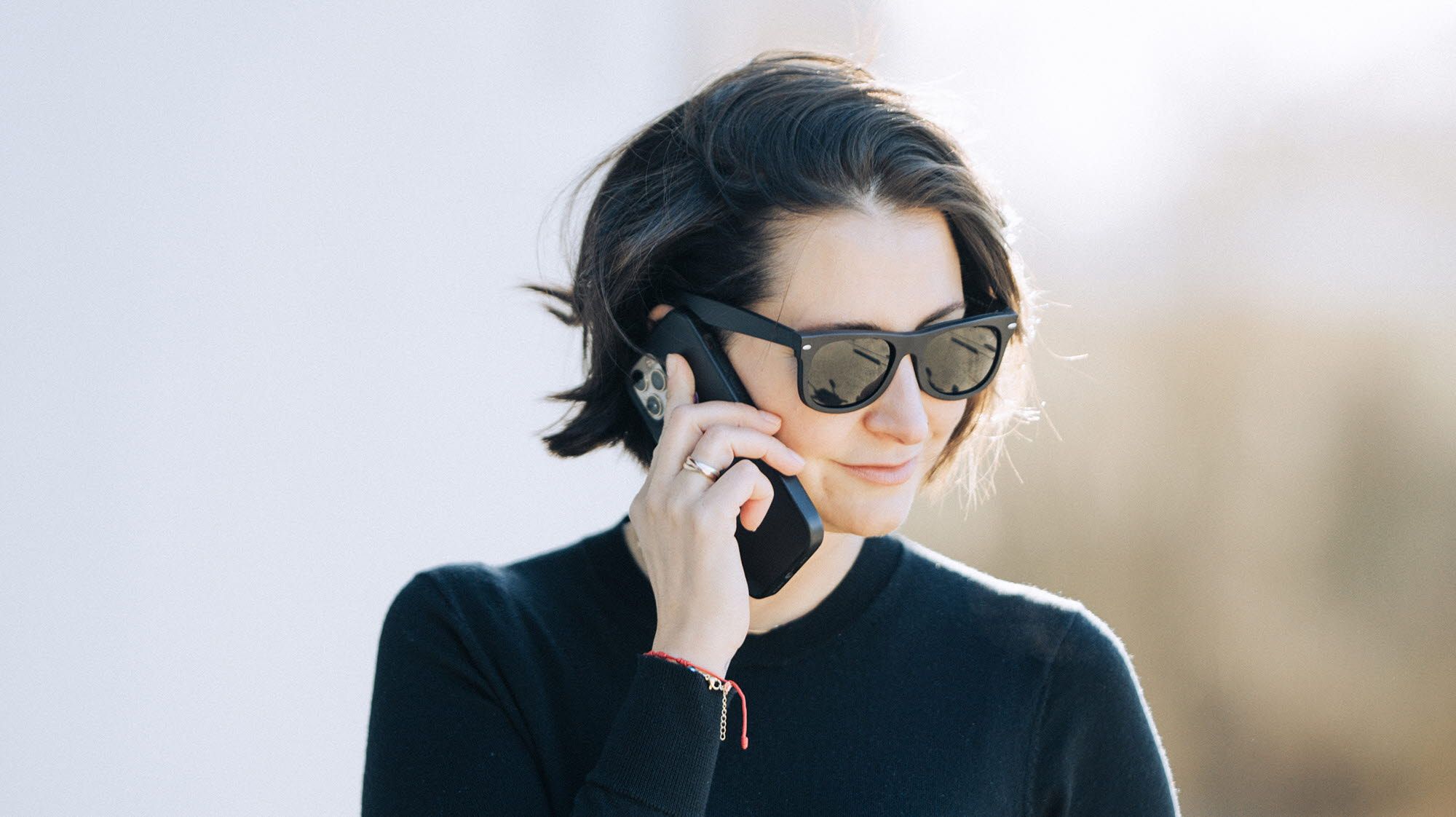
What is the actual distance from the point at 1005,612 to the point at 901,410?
17.7 inches

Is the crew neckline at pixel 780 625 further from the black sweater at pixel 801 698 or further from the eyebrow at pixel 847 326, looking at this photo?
the eyebrow at pixel 847 326

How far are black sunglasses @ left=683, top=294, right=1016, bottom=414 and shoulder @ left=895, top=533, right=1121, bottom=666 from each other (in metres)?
0.37

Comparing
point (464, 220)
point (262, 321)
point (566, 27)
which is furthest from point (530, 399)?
point (566, 27)

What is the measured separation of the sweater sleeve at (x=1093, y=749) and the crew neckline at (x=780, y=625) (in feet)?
1.06

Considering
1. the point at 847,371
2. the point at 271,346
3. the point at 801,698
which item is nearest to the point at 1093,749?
the point at 801,698

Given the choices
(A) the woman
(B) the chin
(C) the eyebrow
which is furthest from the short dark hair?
(B) the chin

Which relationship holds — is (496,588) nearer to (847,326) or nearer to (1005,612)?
(847,326)

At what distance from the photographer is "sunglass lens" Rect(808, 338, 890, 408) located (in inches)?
65.7

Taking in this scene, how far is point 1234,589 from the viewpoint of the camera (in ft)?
25.1

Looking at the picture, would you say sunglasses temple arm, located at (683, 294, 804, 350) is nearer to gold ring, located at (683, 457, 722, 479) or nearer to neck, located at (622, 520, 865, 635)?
gold ring, located at (683, 457, 722, 479)

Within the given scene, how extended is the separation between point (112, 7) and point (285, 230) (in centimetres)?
54

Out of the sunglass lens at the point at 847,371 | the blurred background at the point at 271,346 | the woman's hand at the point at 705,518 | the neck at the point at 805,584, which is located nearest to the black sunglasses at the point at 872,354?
the sunglass lens at the point at 847,371

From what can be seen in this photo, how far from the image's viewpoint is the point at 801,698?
71.7 inches

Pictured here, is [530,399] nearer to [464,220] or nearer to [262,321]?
[464,220]
